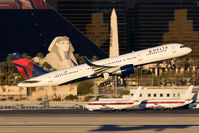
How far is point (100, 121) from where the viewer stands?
84.6 m

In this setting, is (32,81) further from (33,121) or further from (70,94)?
(33,121)

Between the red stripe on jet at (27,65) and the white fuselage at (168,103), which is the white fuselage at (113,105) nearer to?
the white fuselage at (168,103)

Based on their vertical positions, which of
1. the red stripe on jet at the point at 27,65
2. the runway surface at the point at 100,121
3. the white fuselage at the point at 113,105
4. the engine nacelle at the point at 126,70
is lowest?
the runway surface at the point at 100,121

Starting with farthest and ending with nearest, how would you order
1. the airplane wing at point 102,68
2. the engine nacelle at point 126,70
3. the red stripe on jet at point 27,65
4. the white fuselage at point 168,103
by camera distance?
the red stripe on jet at point 27,65, the airplane wing at point 102,68, the engine nacelle at point 126,70, the white fuselage at point 168,103

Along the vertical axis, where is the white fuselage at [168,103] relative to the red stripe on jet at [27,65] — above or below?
below

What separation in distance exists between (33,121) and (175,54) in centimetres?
3901

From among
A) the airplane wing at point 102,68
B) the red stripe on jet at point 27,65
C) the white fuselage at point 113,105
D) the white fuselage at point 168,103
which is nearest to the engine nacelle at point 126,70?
the airplane wing at point 102,68

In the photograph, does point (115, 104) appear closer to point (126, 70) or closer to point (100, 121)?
point (126, 70)

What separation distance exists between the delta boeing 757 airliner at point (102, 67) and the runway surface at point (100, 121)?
14029mm

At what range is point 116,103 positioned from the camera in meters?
99.2

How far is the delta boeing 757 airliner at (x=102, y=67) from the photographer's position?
4348 inches

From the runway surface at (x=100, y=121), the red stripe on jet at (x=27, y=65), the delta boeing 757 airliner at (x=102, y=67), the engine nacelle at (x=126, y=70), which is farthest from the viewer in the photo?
the red stripe on jet at (x=27, y=65)

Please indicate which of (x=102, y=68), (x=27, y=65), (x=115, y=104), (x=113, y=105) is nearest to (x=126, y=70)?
(x=102, y=68)

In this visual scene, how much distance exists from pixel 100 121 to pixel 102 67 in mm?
29332
